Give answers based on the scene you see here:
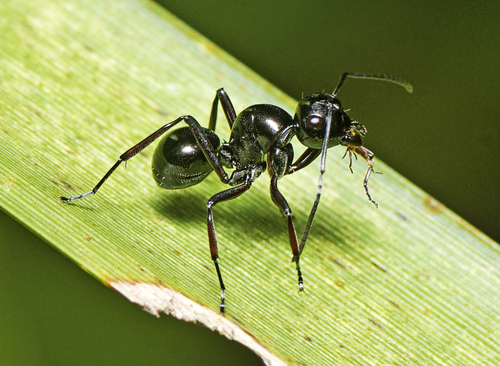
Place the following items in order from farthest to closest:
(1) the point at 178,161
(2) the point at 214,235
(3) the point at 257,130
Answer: (3) the point at 257,130 → (1) the point at 178,161 → (2) the point at 214,235

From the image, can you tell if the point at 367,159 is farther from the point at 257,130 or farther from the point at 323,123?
the point at 257,130

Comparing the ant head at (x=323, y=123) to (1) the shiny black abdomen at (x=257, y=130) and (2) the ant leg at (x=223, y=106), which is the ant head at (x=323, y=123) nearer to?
(1) the shiny black abdomen at (x=257, y=130)

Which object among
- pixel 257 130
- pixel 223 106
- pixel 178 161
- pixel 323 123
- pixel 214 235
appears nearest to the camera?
pixel 214 235

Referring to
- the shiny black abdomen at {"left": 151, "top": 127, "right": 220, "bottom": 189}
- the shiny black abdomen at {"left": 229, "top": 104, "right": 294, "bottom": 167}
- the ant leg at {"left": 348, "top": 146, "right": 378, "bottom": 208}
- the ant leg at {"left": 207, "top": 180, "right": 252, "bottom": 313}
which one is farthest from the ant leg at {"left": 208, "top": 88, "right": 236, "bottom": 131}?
the ant leg at {"left": 348, "top": 146, "right": 378, "bottom": 208}

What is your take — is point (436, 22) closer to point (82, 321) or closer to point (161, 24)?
point (161, 24)

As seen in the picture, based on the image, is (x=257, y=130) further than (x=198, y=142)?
Yes

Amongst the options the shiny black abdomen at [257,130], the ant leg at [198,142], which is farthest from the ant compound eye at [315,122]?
the ant leg at [198,142]

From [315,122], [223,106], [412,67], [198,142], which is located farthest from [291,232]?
[412,67]

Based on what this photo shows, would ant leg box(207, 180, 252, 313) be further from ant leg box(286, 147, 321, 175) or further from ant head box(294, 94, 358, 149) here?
ant head box(294, 94, 358, 149)

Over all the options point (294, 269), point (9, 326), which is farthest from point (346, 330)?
point (9, 326)
